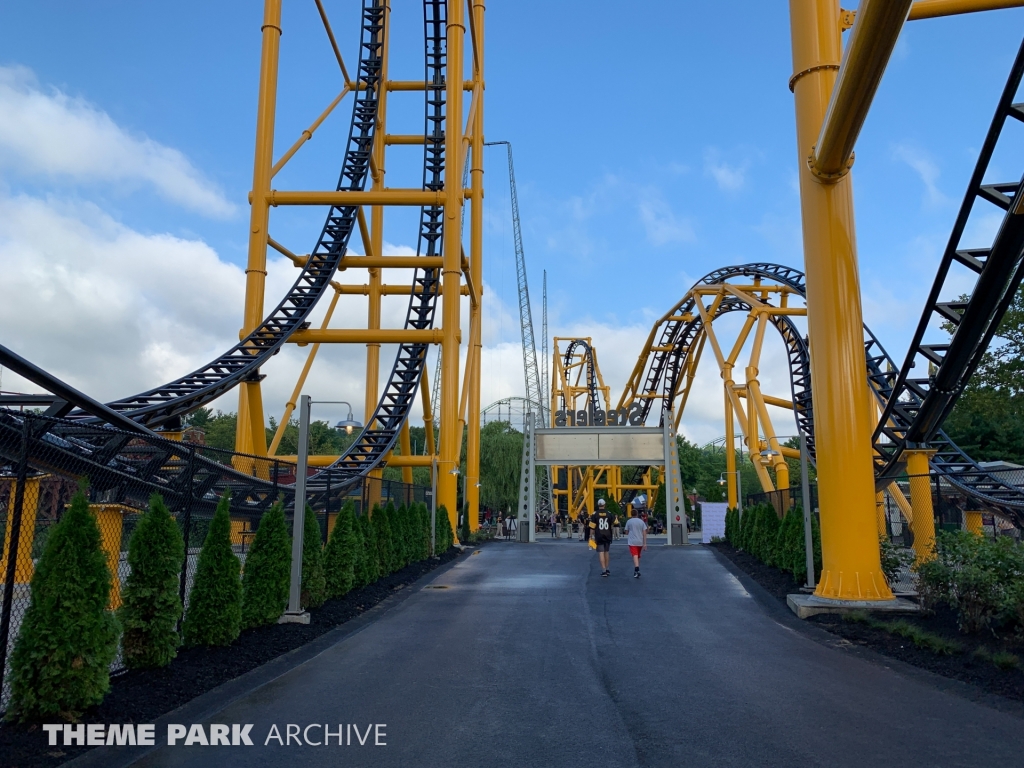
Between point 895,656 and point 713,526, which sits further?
point 713,526

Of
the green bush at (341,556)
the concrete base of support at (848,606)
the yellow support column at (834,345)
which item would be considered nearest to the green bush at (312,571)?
the green bush at (341,556)

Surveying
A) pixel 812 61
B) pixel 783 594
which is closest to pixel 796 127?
pixel 812 61

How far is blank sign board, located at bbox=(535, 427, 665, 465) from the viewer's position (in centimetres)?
3067

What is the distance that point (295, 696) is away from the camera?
6199 millimetres

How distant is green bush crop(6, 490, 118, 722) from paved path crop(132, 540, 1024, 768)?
2.65ft

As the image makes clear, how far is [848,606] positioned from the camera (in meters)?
9.83

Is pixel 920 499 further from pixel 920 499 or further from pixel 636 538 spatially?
pixel 636 538

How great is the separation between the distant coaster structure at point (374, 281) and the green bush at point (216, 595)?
440 centimetres

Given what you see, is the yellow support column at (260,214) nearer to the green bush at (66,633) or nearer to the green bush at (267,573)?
the green bush at (267,573)

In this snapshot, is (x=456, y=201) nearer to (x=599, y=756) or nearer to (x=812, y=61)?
(x=812, y=61)

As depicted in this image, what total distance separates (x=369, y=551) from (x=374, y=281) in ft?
44.7

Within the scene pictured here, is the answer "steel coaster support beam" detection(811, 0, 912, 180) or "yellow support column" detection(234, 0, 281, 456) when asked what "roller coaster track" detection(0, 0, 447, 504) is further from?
"steel coaster support beam" detection(811, 0, 912, 180)

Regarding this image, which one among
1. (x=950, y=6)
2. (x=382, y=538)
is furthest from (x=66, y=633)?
(x=950, y=6)

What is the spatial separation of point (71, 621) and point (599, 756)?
365 centimetres
